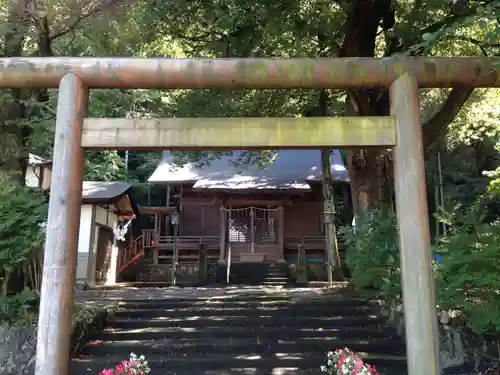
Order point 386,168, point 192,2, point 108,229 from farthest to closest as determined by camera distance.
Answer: point 108,229, point 386,168, point 192,2

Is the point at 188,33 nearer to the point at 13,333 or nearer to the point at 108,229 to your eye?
the point at 13,333

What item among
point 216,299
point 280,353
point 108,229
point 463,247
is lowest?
point 280,353

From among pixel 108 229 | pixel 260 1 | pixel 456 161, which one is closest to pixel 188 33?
pixel 260 1

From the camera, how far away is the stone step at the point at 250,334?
26.2 feet

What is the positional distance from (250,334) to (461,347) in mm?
3423

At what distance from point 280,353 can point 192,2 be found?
21.2ft

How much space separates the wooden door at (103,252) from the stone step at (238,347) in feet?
32.0

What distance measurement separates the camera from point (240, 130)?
4855mm

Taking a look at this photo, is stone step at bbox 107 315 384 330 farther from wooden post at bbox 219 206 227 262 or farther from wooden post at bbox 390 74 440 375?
wooden post at bbox 219 206 227 262

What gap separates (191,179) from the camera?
18.7m

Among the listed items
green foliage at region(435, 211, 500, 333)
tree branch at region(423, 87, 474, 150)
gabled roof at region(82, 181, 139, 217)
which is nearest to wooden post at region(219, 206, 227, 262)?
gabled roof at region(82, 181, 139, 217)

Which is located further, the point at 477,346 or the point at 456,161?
the point at 456,161

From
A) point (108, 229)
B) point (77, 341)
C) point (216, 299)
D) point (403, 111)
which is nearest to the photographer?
point (403, 111)

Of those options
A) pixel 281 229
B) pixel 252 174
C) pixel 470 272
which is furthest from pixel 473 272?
pixel 252 174
